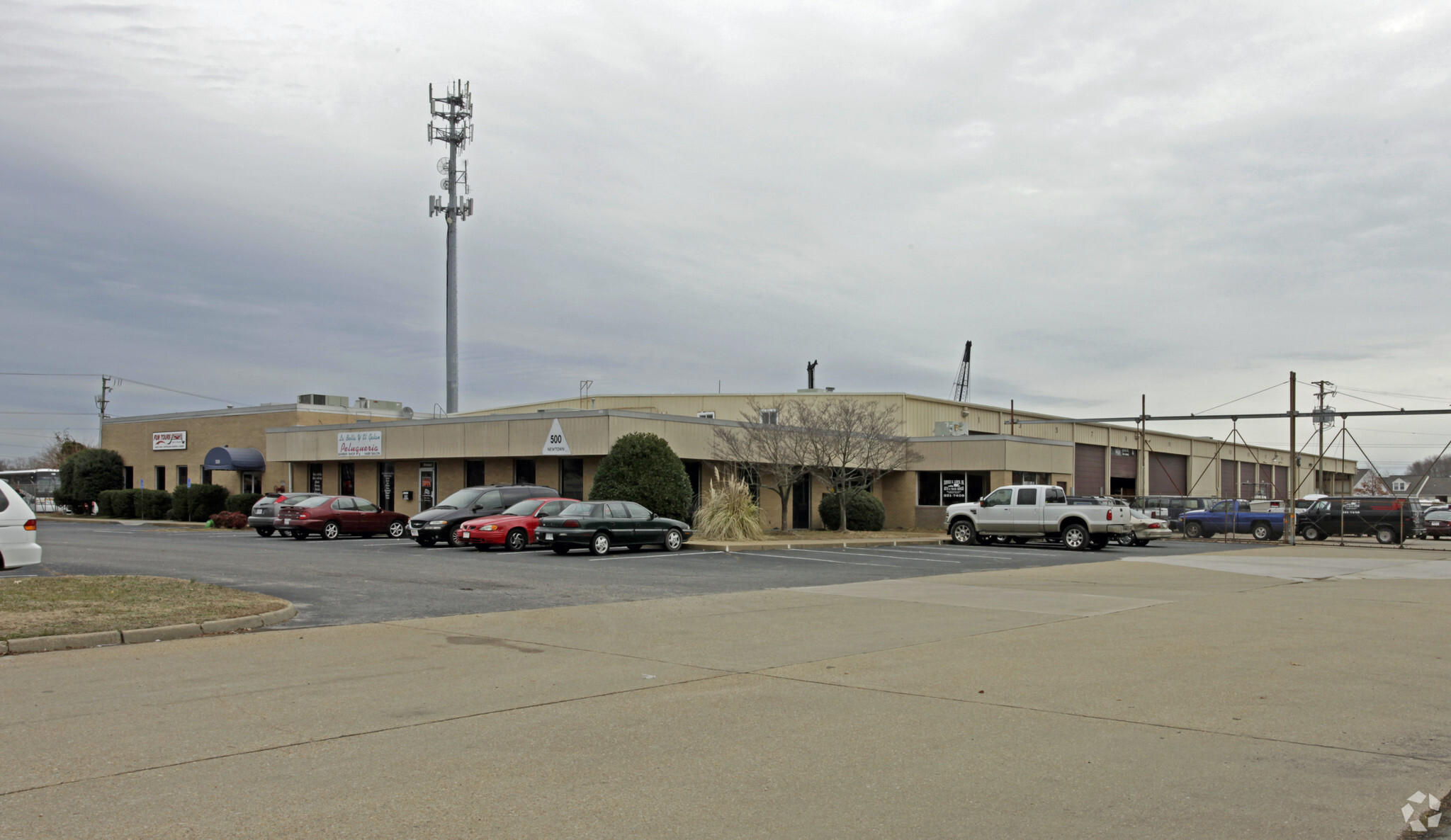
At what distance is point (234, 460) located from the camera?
148ft

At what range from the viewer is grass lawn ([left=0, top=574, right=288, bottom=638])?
1119 cm

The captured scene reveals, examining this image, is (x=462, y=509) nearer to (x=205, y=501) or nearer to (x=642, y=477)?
(x=642, y=477)

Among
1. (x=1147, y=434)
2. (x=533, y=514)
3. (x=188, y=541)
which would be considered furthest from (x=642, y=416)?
(x=1147, y=434)

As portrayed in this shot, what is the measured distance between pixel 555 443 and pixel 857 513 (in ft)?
38.7

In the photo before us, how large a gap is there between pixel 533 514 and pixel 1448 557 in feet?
84.5

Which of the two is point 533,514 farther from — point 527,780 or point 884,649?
point 527,780

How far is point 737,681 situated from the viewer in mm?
9094

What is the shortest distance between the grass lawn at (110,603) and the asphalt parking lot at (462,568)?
93 cm

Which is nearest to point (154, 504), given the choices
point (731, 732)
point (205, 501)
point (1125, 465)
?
point (205, 501)

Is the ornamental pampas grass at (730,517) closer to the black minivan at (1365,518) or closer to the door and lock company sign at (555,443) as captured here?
the door and lock company sign at (555,443)

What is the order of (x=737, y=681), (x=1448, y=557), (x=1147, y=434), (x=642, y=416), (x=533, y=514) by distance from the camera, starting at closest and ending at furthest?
(x=737, y=681), (x=533, y=514), (x=1448, y=557), (x=642, y=416), (x=1147, y=434)

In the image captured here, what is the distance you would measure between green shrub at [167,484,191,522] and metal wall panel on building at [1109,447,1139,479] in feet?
167

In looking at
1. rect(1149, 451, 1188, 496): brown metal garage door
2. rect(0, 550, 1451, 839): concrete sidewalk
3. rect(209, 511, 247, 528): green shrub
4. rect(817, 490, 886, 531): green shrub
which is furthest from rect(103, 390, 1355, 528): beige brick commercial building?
rect(0, 550, 1451, 839): concrete sidewalk

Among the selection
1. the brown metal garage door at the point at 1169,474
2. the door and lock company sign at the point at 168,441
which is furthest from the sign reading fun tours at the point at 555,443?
the brown metal garage door at the point at 1169,474
